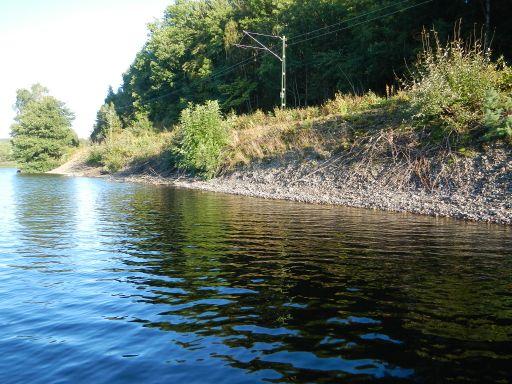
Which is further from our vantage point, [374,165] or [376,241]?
[374,165]

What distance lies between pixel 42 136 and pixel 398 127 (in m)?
67.1

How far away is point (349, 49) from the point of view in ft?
120

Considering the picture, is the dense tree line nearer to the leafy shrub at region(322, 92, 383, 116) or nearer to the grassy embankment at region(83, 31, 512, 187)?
the leafy shrub at region(322, 92, 383, 116)

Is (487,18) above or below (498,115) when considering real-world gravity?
above

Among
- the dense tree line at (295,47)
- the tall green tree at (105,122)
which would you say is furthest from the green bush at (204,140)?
the tall green tree at (105,122)

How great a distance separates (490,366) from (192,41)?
210ft

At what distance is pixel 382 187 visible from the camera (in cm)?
1875

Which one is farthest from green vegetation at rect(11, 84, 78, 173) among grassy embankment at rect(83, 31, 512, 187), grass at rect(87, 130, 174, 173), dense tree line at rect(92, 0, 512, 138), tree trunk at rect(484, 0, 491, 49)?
tree trunk at rect(484, 0, 491, 49)

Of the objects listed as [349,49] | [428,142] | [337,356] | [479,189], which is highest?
[349,49]

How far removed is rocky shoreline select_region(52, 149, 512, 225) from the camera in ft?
47.9

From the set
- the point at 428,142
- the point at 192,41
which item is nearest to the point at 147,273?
the point at 428,142

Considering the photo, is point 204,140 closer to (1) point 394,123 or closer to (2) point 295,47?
(1) point 394,123

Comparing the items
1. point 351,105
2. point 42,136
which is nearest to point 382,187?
point 351,105

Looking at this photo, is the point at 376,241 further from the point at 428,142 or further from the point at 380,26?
the point at 380,26
